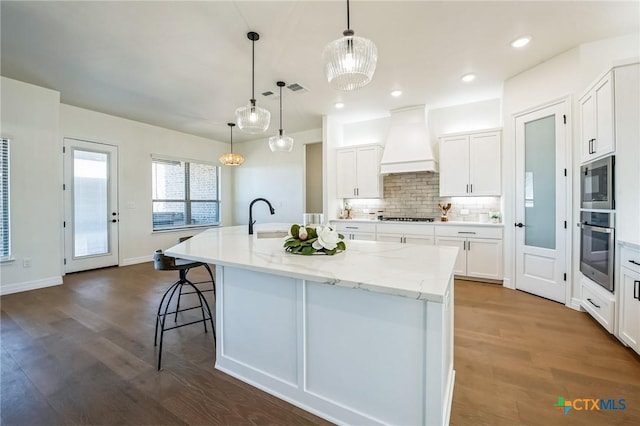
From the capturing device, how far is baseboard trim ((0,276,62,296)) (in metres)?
3.60

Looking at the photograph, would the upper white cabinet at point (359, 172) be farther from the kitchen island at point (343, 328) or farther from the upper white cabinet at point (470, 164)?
the kitchen island at point (343, 328)

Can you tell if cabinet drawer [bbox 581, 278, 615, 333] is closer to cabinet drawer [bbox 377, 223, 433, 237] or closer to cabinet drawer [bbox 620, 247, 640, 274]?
cabinet drawer [bbox 620, 247, 640, 274]

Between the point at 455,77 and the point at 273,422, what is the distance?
426cm

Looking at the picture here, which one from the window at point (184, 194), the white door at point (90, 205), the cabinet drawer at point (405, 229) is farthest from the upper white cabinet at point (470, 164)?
the white door at point (90, 205)

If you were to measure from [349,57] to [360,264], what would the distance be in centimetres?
132

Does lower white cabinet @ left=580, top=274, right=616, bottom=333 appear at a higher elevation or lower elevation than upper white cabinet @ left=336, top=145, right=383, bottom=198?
lower

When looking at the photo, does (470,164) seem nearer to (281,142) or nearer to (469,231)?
(469,231)

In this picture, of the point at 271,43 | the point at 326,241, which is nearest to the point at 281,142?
the point at 271,43

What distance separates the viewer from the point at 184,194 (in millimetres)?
6578

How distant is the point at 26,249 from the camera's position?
379 centimetres

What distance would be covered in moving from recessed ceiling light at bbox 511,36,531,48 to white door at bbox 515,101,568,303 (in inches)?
34.2

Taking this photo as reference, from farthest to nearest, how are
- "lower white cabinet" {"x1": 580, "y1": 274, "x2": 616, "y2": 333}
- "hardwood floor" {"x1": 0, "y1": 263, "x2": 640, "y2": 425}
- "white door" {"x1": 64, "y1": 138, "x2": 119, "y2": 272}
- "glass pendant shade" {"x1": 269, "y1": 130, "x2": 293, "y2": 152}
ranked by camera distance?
"white door" {"x1": 64, "y1": 138, "x2": 119, "y2": 272}, "glass pendant shade" {"x1": 269, "y1": 130, "x2": 293, "y2": 152}, "lower white cabinet" {"x1": 580, "y1": 274, "x2": 616, "y2": 333}, "hardwood floor" {"x1": 0, "y1": 263, "x2": 640, "y2": 425}

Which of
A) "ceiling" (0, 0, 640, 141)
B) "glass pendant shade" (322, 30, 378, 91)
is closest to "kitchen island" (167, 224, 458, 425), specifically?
"glass pendant shade" (322, 30, 378, 91)

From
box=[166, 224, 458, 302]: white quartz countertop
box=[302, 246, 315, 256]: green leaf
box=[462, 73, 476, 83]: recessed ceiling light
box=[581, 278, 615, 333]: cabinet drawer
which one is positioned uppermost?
box=[462, 73, 476, 83]: recessed ceiling light
